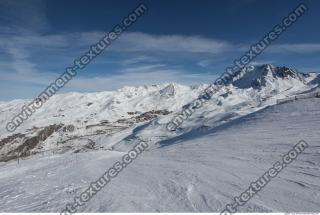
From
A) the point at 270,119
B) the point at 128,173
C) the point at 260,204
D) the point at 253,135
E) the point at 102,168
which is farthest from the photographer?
the point at 270,119

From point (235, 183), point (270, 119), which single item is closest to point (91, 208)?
point (235, 183)

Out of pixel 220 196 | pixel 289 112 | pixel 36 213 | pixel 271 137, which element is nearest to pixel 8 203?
pixel 36 213

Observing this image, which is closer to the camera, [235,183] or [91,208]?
[91,208]

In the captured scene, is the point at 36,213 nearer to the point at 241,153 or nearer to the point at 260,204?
the point at 260,204

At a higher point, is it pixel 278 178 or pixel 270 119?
pixel 270 119

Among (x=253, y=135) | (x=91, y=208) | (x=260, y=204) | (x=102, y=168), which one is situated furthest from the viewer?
(x=253, y=135)

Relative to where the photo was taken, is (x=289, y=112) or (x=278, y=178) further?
(x=289, y=112)

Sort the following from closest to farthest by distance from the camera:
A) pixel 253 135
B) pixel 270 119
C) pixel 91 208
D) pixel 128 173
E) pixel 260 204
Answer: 1. pixel 260 204
2. pixel 91 208
3. pixel 128 173
4. pixel 253 135
5. pixel 270 119

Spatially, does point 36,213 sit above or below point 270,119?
below

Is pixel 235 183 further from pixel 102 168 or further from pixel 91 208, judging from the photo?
pixel 102 168
